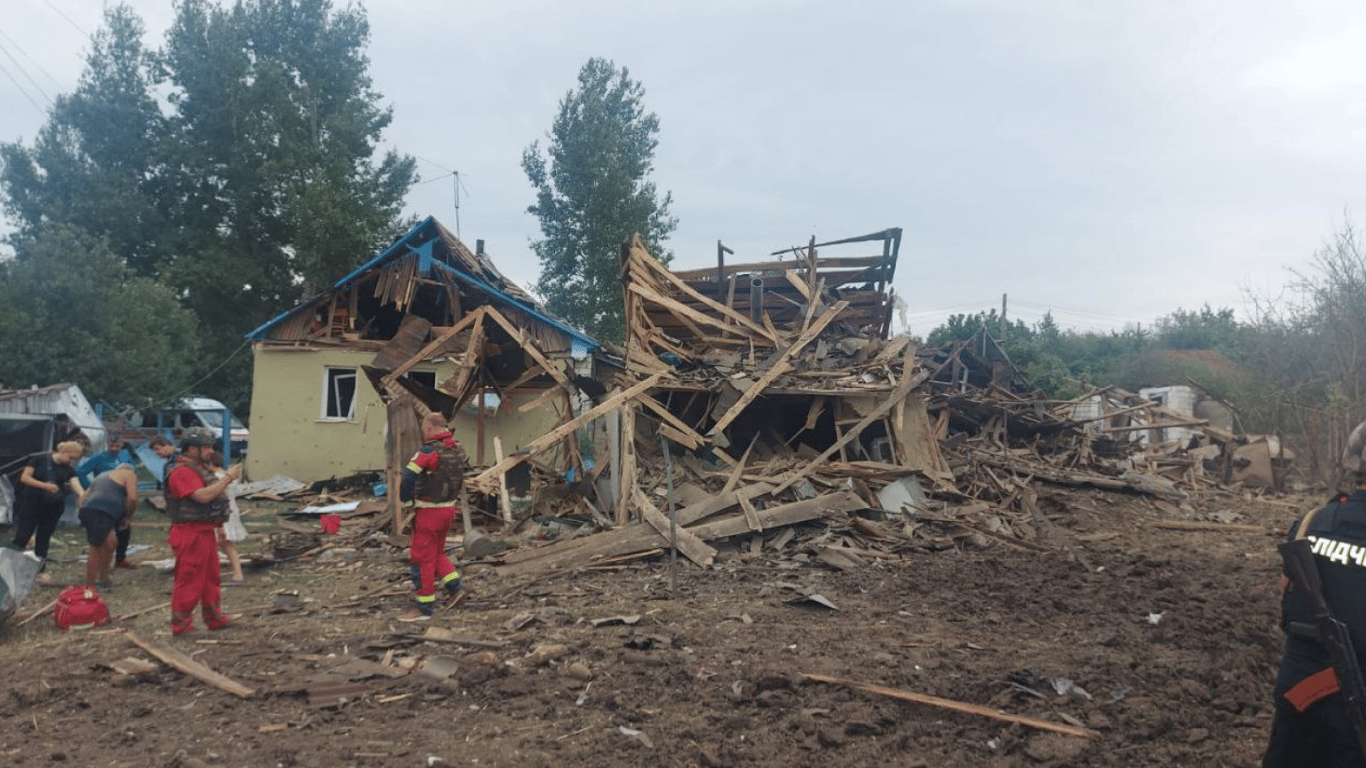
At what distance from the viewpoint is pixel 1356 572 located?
3.29m

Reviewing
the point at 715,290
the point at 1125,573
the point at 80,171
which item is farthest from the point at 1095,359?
the point at 80,171

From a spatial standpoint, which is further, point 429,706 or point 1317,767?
point 429,706

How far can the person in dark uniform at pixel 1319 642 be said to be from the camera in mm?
3316

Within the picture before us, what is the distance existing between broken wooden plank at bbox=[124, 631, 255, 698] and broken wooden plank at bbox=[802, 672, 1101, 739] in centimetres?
349

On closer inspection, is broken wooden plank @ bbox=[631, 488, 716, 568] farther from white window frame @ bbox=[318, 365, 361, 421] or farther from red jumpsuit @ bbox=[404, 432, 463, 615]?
white window frame @ bbox=[318, 365, 361, 421]

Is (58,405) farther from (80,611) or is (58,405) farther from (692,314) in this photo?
(692,314)

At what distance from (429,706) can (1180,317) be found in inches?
2051

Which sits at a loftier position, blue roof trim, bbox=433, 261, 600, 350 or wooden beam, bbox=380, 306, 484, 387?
blue roof trim, bbox=433, 261, 600, 350

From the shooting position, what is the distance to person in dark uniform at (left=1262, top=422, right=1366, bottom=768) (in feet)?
10.9

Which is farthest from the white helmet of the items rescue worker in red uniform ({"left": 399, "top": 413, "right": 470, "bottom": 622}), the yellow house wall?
the yellow house wall

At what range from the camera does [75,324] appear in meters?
20.7

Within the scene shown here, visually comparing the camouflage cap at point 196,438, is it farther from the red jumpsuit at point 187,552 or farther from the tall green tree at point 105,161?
the tall green tree at point 105,161

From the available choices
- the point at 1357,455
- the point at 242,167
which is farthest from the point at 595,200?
the point at 1357,455

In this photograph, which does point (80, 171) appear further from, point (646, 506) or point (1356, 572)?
point (1356, 572)
